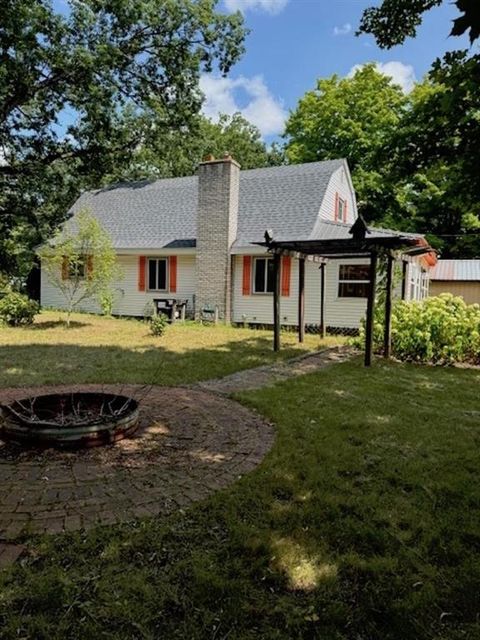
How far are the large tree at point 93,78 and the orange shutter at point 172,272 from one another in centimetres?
472

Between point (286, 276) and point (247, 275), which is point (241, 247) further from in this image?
point (286, 276)

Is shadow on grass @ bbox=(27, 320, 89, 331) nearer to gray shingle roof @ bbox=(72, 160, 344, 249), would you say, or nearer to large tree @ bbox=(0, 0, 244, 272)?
gray shingle roof @ bbox=(72, 160, 344, 249)

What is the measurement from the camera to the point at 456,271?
21.9m

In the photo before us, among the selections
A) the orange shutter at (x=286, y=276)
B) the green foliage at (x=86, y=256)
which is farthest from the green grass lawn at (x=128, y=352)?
the orange shutter at (x=286, y=276)

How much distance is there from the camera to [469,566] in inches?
101

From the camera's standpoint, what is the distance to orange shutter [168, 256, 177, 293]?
662 inches

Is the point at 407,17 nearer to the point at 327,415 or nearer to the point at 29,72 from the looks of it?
the point at 327,415

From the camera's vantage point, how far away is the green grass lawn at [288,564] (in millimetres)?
2100

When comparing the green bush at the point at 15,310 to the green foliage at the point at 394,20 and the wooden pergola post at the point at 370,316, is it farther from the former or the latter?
the green foliage at the point at 394,20

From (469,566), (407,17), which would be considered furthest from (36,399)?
(407,17)

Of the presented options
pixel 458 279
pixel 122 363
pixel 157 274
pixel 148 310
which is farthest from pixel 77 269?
pixel 458 279

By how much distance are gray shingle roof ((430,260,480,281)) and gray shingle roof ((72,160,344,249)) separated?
28.8ft

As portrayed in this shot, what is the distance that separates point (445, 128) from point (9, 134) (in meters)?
17.2

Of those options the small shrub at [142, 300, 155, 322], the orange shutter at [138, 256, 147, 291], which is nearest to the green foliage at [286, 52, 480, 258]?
the orange shutter at [138, 256, 147, 291]
